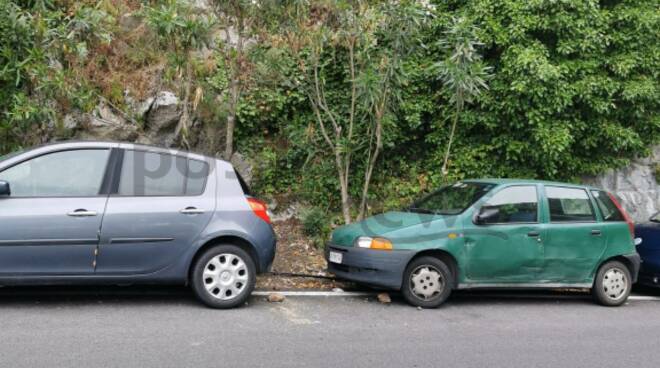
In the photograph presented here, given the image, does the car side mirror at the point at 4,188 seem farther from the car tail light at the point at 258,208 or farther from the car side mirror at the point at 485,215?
the car side mirror at the point at 485,215

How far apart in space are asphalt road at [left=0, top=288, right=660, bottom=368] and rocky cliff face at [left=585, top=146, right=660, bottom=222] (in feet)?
14.9

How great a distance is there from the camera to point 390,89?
909 cm

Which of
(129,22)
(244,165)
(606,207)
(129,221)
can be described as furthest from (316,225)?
(129,22)

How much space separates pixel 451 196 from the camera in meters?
7.79

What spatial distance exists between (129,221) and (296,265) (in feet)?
10.2

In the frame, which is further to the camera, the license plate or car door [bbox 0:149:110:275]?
the license plate

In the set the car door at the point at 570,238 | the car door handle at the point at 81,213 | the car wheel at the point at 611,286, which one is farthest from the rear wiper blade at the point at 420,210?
the car door handle at the point at 81,213

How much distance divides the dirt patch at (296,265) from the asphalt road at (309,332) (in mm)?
725

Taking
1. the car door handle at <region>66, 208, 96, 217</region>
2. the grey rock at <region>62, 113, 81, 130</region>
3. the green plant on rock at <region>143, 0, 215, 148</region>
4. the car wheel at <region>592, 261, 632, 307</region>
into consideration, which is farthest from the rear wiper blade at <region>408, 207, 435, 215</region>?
the grey rock at <region>62, 113, 81, 130</region>

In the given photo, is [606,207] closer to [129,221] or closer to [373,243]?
[373,243]

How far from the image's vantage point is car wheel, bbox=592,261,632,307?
7512 mm

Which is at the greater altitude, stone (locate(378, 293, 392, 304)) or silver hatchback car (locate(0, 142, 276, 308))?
silver hatchback car (locate(0, 142, 276, 308))

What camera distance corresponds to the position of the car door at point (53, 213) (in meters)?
5.92

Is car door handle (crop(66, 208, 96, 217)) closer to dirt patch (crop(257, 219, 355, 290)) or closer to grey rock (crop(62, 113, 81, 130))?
dirt patch (crop(257, 219, 355, 290))
